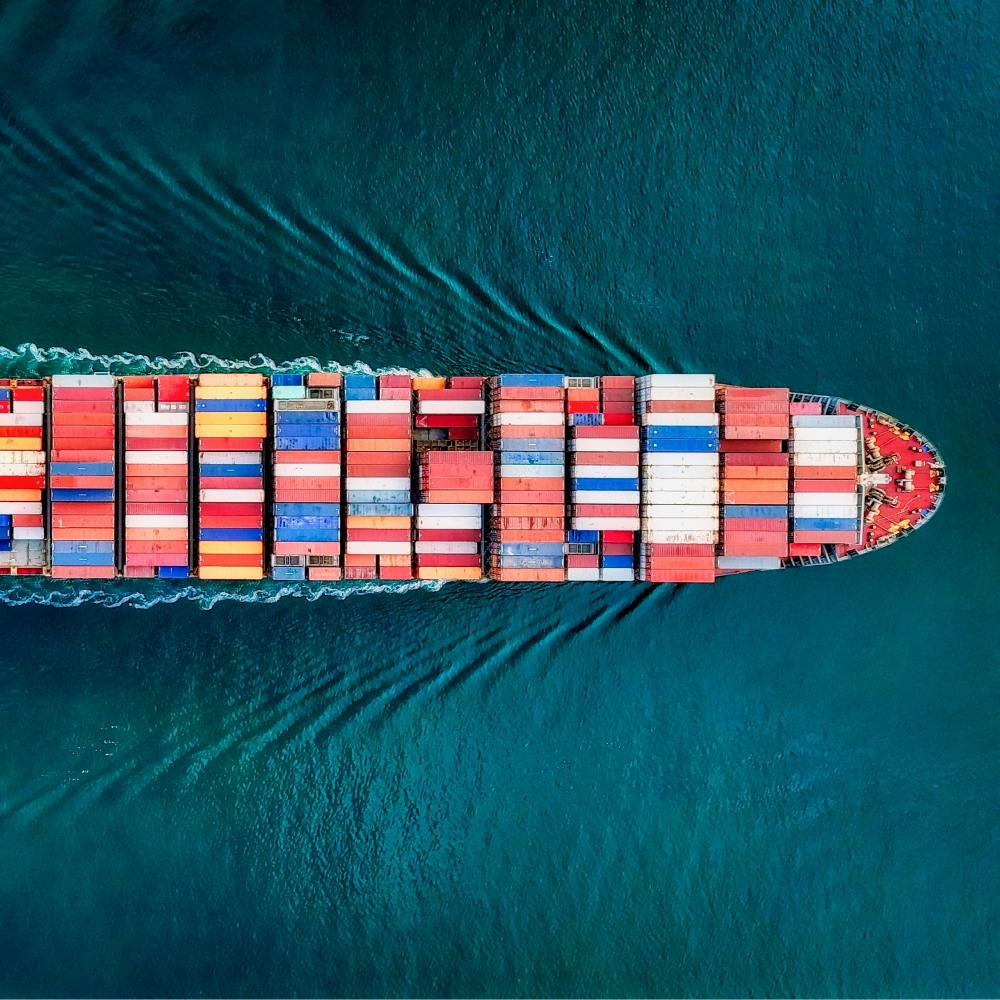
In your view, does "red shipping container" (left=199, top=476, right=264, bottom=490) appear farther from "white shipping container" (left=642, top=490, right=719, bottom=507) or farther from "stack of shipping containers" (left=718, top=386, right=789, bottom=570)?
"stack of shipping containers" (left=718, top=386, right=789, bottom=570)

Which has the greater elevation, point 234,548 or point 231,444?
point 231,444

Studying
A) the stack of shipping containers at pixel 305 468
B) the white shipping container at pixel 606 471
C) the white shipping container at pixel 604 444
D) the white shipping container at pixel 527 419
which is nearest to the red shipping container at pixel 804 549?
the white shipping container at pixel 606 471

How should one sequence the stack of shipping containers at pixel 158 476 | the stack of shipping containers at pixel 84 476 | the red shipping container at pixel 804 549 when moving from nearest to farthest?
the stack of shipping containers at pixel 84 476 < the stack of shipping containers at pixel 158 476 < the red shipping container at pixel 804 549

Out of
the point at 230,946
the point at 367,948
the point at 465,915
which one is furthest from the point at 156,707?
the point at 465,915

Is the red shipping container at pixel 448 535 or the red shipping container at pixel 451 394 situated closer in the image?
the red shipping container at pixel 451 394

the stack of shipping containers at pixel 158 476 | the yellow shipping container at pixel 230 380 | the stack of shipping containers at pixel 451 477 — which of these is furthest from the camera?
the stack of shipping containers at pixel 158 476

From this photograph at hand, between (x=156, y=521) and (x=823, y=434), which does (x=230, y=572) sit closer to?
(x=156, y=521)

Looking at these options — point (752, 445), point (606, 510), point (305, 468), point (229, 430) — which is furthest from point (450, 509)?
point (752, 445)

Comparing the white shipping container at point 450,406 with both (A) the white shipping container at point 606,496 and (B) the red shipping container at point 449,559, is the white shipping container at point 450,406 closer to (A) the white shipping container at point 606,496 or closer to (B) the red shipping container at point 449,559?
(A) the white shipping container at point 606,496
